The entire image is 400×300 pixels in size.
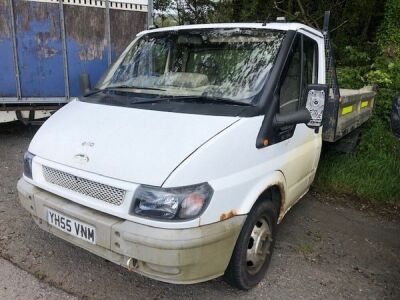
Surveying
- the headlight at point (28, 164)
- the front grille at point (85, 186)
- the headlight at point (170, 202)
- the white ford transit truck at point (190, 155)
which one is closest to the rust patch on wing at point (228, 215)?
the white ford transit truck at point (190, 155)

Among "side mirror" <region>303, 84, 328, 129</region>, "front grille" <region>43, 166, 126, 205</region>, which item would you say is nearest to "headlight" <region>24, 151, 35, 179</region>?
"front grille" <region>43, 166, 126, 205</region>

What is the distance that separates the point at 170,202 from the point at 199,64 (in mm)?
1629

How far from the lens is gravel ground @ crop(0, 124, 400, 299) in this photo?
3084 mm

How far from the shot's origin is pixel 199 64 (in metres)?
3.62

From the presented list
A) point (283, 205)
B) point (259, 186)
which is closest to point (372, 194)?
point (283, 205)

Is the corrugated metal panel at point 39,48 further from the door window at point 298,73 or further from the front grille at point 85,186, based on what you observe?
the door window at point 298,73

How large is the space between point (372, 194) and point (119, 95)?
354 centimetres

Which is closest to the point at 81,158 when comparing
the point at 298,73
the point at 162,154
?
the point at 162,154

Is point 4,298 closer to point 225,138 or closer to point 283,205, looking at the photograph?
point 225,138

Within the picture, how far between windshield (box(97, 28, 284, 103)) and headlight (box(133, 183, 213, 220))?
94 centimetres

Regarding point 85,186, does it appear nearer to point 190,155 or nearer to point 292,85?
point 190,155

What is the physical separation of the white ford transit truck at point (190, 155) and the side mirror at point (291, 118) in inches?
0.4

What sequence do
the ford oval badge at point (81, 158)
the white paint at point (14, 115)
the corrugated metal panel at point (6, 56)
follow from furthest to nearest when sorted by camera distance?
the white paint at point (14, 115), the corrugated metal panel at point (6, 56), the ford oval badge at point (81, 158)

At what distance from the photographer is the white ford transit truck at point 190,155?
245 cm
